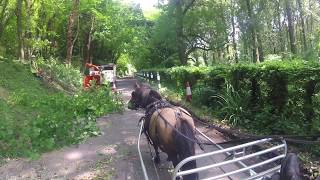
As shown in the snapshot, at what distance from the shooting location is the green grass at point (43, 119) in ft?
30.3

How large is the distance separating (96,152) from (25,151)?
161 centimetres

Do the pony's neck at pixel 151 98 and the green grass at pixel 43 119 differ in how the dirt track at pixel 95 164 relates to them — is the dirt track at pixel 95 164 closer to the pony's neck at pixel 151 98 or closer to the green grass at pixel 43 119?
the green grass at pixel 43 119

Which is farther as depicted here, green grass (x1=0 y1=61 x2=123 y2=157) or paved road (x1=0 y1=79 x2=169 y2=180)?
green grass (x1=0 y1=61 x2=123 y2=157)

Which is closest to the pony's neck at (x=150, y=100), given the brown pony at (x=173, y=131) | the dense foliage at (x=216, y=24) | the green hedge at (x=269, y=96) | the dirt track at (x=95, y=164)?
the brown pony at (x=173, y=131)

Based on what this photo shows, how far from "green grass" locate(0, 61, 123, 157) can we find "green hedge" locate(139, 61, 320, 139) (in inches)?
161

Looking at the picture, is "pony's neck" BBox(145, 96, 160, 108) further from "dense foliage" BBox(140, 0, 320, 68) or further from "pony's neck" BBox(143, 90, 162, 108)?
"dense foliage" BBox(140, 0, 320, 68)

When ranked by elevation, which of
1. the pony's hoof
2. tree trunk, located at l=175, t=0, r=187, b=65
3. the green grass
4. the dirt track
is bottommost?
the dirt track

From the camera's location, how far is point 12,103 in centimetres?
1359

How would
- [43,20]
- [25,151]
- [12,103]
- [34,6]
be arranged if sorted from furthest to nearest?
[43,20]
[34,6]
[12,103]
[25,151]

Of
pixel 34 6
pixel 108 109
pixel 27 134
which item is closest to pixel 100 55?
pixel 34 6

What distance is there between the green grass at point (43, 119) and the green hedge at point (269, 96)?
4095 millimetres

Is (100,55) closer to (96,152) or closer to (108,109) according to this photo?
(108,109)

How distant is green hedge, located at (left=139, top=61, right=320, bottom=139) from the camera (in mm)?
8375

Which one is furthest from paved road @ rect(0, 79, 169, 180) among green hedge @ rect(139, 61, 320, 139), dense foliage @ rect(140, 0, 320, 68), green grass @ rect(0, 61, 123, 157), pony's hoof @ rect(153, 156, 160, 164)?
dense foliage @ rect(140, 0, 320, 68)
